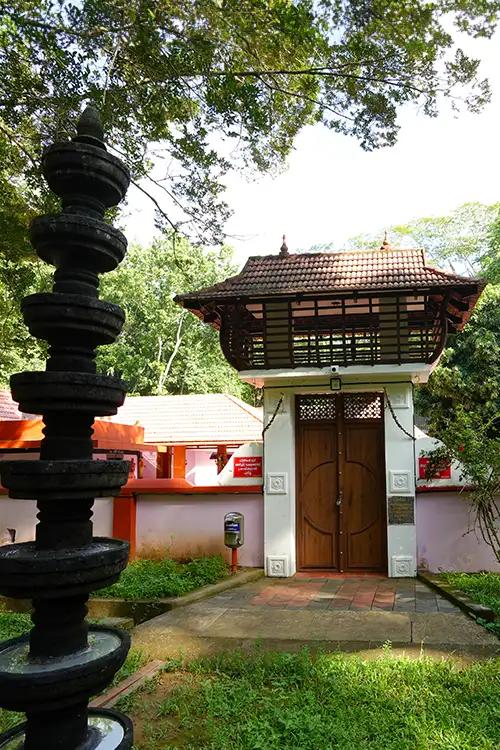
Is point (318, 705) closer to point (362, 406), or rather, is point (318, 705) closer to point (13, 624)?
point (13, 624)

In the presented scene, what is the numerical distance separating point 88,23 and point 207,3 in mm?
1220

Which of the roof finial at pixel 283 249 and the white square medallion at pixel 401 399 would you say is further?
the roof finial at pixel 283 249

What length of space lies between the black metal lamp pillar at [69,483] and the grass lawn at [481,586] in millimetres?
4673

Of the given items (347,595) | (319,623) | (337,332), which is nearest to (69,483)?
(319,623)

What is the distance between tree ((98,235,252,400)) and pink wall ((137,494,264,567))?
17143 millimetres

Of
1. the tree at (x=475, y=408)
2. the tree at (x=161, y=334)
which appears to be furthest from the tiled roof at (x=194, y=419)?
the tree at (x=161, y=334)

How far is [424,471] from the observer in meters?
8.97

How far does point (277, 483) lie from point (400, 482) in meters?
1.83

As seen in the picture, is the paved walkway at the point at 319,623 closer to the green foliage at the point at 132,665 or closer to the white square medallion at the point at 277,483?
the green foliage at the point at 132,665

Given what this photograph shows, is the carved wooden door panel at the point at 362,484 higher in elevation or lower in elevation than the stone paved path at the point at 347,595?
higher

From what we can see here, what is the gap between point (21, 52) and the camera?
20.1 ft

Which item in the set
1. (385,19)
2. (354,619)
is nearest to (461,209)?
(385,19)

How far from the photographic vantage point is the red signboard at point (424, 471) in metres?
8.88

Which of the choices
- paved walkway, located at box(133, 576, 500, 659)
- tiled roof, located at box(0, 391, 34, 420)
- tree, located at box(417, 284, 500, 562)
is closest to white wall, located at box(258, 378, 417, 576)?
tree, located at box(417, 284, 500, 562)
